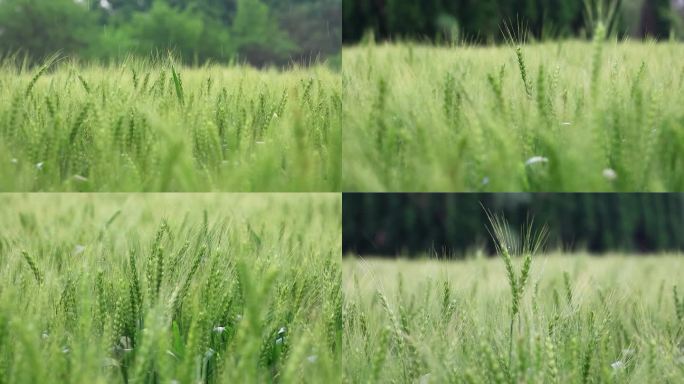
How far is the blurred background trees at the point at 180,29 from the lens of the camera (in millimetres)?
2221

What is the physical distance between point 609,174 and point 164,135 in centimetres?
94

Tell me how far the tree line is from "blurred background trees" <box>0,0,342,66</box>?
475 cm

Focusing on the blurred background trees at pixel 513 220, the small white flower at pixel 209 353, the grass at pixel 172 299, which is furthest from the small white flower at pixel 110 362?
the blurred background trees at pixel 513 220

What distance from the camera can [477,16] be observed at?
7.54 m

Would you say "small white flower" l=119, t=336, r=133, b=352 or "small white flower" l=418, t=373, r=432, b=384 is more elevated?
"small white flower" l=119, t=336, r=133, b=352

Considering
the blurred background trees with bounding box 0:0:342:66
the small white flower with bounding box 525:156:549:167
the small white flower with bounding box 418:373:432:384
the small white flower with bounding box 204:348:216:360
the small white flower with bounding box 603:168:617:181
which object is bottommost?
the small white flower with bounding box 418:373:432:384

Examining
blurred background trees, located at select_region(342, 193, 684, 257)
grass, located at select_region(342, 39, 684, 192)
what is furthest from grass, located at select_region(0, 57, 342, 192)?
blurred background trees, located at select_region(342, 193, 684, 257)

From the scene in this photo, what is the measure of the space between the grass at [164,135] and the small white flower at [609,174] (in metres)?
0.58

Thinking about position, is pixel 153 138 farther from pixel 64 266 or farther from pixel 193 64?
pixel 193 64

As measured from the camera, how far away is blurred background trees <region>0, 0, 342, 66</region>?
7.29 feet

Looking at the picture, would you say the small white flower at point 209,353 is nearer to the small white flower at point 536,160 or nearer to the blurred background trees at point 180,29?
the small white flower at point 536,160

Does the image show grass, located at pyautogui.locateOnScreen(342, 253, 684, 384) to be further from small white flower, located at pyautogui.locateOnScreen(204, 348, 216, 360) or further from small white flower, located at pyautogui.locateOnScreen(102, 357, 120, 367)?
small white flower, located at pyautogui.locateOnScreen(102, 357, 120, 367)

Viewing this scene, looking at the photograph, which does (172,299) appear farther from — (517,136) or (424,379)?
(517,136)

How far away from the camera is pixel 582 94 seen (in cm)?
180
